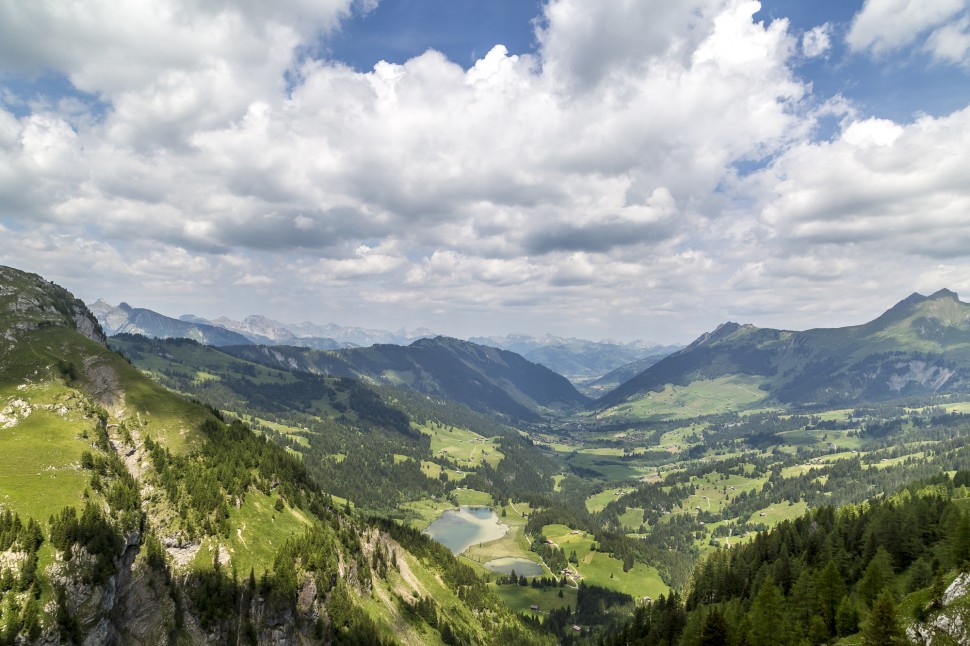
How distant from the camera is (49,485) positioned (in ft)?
372

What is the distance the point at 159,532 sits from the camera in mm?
127125

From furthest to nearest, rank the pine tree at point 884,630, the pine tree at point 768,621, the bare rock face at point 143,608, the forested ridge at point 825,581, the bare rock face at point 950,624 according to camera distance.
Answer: the bare rock face at point 143,608 < the pine tree at point 768,621 < the forested ridge at point 825,581 < the bare rock face at point 950,624 < the pine tree at point 884,630

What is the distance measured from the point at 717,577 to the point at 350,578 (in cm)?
10655

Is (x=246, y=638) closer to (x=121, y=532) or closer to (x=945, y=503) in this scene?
(x=121, y=532)

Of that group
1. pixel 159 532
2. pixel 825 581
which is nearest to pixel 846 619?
pixel 825 581

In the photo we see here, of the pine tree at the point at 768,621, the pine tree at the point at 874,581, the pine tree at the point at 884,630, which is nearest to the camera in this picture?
the pine tree at the point at 884,630

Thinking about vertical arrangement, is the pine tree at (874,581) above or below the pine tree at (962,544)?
below

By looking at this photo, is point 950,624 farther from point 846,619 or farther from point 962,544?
point 962,544

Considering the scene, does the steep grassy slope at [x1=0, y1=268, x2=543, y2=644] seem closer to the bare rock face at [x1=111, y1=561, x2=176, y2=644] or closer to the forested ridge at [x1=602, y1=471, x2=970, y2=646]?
the bare rock face at [x1=111, y1=561, x2=176, y2=644]

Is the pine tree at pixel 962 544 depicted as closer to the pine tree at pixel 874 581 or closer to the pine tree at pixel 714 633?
the pine tree at pixel 874 581

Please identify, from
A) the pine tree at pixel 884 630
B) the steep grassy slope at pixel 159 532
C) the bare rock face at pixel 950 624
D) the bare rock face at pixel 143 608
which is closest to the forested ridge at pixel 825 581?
the pine tree at pixel 884 630

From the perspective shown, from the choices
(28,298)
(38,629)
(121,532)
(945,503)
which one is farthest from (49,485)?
(945,503)

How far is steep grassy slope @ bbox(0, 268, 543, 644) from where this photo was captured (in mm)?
101362

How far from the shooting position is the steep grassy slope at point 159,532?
101362 millimetres
